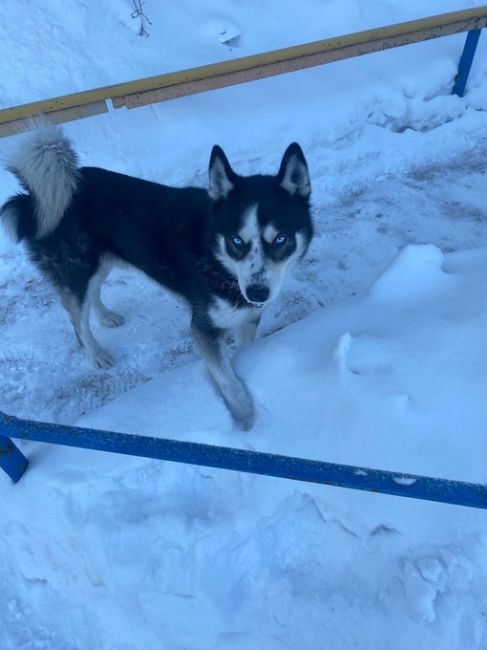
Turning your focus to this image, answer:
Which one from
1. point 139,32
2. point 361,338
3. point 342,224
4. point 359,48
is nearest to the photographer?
point 361,338

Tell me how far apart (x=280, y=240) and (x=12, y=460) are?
1579 millimetres

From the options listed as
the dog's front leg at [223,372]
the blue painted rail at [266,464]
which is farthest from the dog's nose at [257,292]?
the blue painted rail at [266,464]

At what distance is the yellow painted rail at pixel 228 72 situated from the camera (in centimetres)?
359

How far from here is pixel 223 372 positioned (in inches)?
93.7

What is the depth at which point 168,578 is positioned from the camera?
198cm

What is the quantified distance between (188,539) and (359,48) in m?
4.15

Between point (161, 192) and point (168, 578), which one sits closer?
point (168, 578)

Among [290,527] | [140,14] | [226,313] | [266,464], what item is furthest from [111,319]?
[140,14]

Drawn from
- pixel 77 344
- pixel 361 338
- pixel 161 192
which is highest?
pixel 161 192

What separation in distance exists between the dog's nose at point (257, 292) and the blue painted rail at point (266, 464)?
86cm

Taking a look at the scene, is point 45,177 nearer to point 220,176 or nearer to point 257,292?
point 220,176

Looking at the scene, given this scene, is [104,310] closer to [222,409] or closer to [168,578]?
[222,409]

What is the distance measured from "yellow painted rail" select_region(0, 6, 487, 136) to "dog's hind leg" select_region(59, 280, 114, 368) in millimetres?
1515

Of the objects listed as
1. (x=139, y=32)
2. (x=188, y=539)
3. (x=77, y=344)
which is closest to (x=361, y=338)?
(x=188, y=539)
